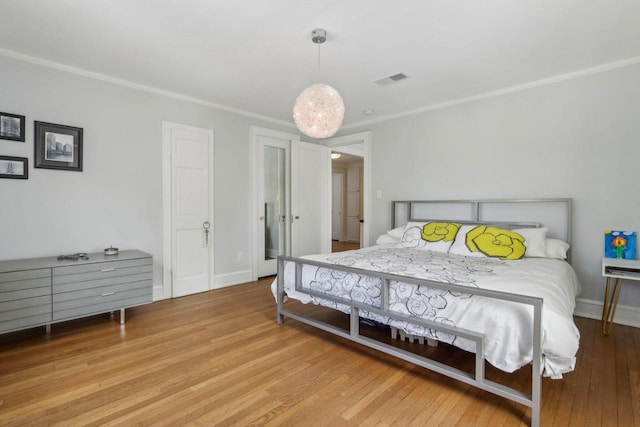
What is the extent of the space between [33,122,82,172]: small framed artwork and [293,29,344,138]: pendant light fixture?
2278 millimetres

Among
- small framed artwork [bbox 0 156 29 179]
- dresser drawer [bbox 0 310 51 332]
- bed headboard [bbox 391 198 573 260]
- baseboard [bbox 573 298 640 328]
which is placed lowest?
baseboard [bbox 573 298 640 328]

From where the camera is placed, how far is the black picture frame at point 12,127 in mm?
2695

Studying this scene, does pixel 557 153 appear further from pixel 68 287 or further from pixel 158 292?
pixel 68 287

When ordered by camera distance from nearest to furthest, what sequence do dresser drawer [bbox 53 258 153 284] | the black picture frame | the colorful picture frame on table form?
dresser drawer [bbox 53 258 153 284]
the black picture frame
the colorful picture frame on table

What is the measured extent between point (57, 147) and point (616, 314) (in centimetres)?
555

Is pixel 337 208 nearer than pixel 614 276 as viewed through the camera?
No

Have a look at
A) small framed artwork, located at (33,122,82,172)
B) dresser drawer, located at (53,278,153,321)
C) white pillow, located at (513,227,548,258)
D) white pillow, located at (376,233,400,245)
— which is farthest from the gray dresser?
white pillow, located at (513,227,548,258)

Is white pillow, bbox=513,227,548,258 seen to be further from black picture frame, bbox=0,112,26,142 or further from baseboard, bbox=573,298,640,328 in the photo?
black picture frame, bbox=0,112,26,142

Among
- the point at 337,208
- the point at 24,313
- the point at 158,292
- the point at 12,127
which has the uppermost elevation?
the point at 12,127

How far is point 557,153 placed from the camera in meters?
3.21

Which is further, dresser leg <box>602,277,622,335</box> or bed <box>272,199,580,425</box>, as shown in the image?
dresser leg <box>602,277,622,335</box>

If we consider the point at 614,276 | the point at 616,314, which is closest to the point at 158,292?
the point at 614,276

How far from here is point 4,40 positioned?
2.52 meters

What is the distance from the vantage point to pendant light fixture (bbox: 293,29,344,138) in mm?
2408
